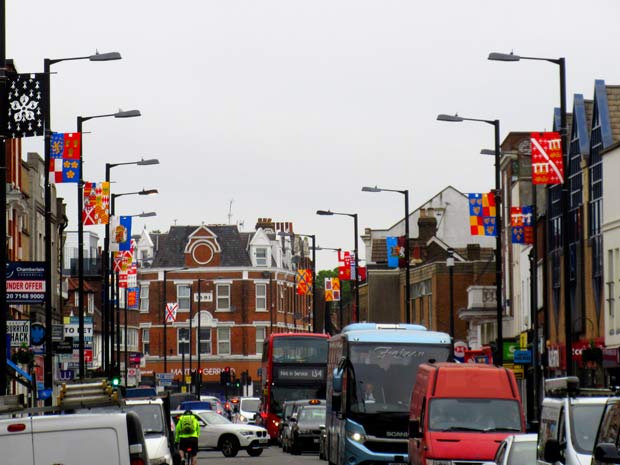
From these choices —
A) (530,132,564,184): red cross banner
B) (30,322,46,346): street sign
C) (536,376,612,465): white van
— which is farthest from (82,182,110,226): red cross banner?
(536,376,612,465): white van

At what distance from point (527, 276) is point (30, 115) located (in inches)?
2008

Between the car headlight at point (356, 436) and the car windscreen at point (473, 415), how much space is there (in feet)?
15.1

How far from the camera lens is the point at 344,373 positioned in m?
33.9

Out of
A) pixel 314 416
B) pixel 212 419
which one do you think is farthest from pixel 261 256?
pixel 314 416

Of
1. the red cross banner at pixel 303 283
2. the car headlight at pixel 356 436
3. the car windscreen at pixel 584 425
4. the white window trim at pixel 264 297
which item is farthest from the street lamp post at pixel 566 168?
the white window trim at pixel 264 297

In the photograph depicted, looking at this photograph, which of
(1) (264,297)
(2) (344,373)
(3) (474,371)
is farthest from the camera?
(1) (264,297)

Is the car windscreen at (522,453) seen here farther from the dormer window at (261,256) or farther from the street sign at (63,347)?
the dormer window at (261,256)

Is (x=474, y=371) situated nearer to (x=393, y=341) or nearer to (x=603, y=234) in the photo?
(x=393, y=341)

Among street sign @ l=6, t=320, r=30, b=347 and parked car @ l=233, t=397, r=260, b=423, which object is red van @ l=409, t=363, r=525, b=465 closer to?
street sign @ l=6, t=320, r=30, b=347

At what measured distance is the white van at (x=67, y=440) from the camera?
14430 millimetres

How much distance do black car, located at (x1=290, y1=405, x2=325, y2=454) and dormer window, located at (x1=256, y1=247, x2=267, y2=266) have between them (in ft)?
Answer: 296

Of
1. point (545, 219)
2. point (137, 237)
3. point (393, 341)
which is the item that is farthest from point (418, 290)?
point (393, 341)

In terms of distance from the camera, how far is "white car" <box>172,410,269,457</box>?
170 ft

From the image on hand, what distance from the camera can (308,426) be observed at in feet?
173
